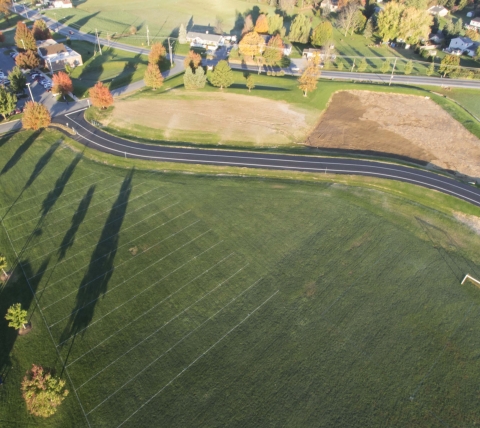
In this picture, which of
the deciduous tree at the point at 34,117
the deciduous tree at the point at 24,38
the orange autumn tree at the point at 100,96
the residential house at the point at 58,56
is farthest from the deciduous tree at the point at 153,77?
the deciduous tree at the point at 24,38

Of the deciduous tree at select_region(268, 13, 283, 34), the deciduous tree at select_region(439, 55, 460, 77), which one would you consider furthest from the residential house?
the deciduous tree at select_region(439, 55, 460, 77)

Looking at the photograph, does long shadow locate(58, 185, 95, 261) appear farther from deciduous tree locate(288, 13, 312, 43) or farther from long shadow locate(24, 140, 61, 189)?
deciduous tree locate(288, 13, 312, 43)

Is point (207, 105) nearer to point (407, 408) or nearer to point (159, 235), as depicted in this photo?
point (159, 235)

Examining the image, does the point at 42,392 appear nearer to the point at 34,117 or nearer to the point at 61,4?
the point at 34,117

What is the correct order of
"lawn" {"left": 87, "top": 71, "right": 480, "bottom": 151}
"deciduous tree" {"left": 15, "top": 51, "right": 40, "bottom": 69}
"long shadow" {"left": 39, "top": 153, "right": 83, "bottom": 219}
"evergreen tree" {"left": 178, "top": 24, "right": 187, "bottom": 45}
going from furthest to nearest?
"evergreen tree" {"left": 178, "top": 24, "right": 187, "bottom": 45} < "deciduous tree" {"left": 15, "top": 51, "right": 40, "bottom": 69} < "lawn" {"left": 87, "top": 71, "right": 480, "bottom": 151} < "long shadow" {"left": 39, "top": 153, "right": 83, "bottom": 219}

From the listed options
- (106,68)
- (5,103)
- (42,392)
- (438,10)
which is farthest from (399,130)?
(438,10)

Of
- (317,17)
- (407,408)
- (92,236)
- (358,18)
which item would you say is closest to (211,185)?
(92,236)
